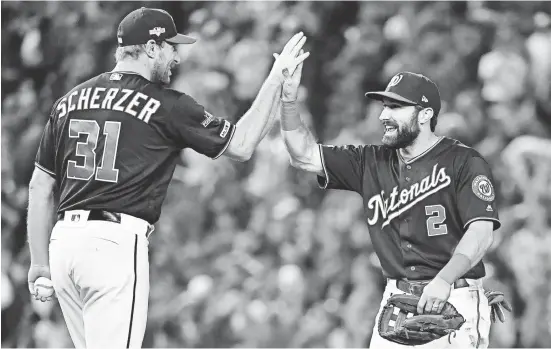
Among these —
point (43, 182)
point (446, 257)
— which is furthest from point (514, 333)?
point (43, 182)

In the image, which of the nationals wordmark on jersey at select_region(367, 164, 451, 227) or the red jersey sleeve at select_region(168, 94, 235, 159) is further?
the nationals wordmark on jersey at select_region(367, 164, 451, 227)

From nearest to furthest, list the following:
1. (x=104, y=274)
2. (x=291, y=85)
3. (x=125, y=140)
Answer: (x=104, y=274) → (x=125, y=140) → (x=291, y=85)

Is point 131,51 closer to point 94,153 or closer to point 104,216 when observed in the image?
point 94,153

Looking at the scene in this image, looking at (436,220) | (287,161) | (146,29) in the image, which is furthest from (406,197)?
(287,161)

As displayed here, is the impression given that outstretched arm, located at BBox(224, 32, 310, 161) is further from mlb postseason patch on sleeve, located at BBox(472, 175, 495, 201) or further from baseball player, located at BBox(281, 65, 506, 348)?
mlb postseason patch on sleeve, located at BBox(472, 175, 495, 201)

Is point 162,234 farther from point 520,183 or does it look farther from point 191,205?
point 520,183

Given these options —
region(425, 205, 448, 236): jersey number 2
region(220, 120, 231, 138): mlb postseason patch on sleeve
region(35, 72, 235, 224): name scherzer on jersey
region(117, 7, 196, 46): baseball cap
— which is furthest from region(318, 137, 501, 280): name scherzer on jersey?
region(117, 7, 196, 46): baseball cap

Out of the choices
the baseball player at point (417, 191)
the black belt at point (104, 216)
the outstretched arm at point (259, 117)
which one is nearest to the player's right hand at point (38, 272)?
the black belt at point (104, 216)
